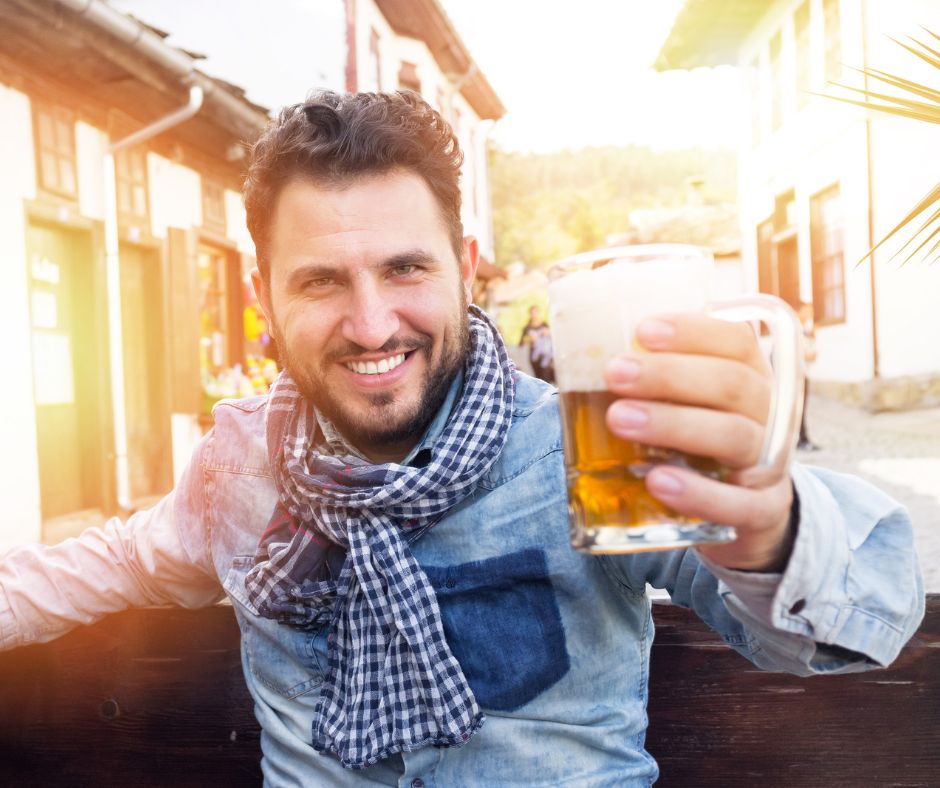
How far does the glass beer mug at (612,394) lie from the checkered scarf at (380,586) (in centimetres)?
49

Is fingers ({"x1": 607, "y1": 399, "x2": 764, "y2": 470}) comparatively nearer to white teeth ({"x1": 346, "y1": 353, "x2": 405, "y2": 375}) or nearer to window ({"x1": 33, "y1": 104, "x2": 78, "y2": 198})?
white teeth ({"x1": 346, "y1": 353, "x2": 405, "y2": 375})

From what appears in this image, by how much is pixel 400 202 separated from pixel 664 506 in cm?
91

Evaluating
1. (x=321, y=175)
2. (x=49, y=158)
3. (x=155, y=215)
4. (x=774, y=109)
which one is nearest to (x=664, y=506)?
(x=321, y=175)

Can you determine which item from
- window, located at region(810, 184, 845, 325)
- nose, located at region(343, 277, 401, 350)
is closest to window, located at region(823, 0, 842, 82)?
window, located at region(810, 184, 845, 325)

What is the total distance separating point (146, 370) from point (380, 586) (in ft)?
21.6

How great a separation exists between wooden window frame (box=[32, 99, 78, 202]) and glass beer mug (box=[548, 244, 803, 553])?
5731mm

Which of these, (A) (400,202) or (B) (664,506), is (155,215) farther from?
(B) (664,506)

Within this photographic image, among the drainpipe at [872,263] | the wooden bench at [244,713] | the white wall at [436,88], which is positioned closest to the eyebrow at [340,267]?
the wooden bench at [244,713]

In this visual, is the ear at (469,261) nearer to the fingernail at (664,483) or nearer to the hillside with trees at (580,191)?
the fingernail at (664,483)

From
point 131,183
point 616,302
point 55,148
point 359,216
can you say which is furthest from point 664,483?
point 131,183

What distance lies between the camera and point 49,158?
5.76m

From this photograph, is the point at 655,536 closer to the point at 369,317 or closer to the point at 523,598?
the point at 523,598

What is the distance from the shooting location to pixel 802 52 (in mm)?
12344

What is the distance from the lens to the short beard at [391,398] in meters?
1.52
